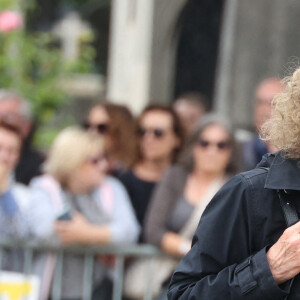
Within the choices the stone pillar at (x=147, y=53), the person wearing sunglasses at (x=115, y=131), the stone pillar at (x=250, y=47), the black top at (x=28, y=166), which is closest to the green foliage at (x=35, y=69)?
the stone pillar at (x=147, y=53)

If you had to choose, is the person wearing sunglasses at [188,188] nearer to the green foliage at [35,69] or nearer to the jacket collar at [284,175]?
the jacket collar at [284,175]

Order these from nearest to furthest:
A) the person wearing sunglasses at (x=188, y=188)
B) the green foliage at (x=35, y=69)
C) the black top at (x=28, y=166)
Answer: the person wearing sunglasses at (x=188, y=188) → the black top at (x=28, y=166) → the green foliage at (x=35, y=69)

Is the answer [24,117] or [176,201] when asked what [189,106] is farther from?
[176,201]

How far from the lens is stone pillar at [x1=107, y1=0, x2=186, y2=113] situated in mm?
10109

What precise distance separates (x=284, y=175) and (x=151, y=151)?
11.4 feet

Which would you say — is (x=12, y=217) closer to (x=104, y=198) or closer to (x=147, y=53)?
(x=104, y=198)

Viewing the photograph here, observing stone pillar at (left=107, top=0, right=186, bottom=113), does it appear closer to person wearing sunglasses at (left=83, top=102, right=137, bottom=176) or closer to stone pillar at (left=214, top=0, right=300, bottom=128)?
stone pillar at (left=214, top=0, right=300, bottom=128)

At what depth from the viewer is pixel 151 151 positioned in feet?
21.3

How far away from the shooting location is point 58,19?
22.0 metres

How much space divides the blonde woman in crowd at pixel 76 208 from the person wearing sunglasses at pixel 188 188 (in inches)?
8.8

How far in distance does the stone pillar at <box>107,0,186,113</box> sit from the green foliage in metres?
2.40

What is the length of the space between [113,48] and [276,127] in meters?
7.99

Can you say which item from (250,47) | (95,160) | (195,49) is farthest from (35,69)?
(95,160)

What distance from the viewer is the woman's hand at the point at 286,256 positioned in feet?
9.78
